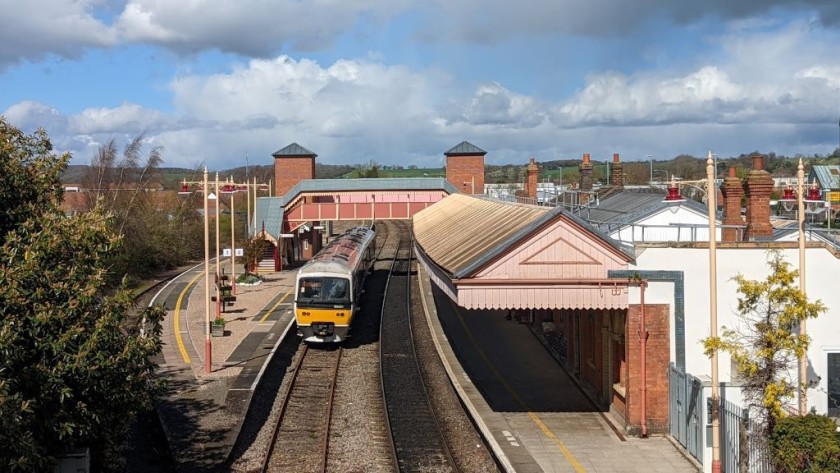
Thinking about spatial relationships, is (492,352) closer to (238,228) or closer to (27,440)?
(27,440)

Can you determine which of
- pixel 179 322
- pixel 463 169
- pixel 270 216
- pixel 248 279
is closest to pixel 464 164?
pixel 463 169

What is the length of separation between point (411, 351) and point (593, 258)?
1067cm

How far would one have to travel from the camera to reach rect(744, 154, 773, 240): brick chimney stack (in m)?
17.7

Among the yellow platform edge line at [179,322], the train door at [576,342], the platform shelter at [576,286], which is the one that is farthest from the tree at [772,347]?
the yellow platform edge line at [179,322]

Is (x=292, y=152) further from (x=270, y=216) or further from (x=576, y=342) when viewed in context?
(x=576, y=342)

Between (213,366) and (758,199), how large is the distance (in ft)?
47.3

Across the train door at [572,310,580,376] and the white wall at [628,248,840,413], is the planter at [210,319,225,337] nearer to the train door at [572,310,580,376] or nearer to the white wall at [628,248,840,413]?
the train door at [572,310,580,376]

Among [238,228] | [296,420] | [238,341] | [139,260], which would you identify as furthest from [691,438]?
[238,228]

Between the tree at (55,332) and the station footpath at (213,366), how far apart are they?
297 cm

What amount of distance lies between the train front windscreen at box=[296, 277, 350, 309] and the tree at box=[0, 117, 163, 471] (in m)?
12.9

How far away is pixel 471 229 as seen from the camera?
23.5 meters

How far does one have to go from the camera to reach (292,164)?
2424 inches

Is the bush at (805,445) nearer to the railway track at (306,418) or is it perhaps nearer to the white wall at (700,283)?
the white wall at (700,283)

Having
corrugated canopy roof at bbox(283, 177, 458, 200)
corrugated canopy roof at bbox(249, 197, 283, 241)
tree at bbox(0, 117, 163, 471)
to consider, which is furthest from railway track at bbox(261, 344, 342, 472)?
corrugated canopy roof at bbox(283, 177, 458, 200)
